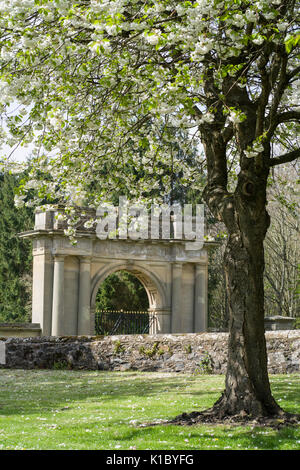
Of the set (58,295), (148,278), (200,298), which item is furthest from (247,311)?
(200,298)

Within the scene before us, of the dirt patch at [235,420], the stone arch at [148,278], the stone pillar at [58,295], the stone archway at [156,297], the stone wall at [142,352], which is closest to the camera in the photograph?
the dirt patch at [235,420]

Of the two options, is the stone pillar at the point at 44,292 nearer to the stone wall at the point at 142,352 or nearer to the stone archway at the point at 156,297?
the stone archway at the point at 156,297

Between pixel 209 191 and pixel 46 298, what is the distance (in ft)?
51.3

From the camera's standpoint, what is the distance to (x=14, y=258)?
36.7m

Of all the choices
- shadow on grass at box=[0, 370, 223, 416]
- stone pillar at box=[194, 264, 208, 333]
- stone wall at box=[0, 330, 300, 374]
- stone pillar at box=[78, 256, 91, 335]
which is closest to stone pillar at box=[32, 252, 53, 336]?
stone pillar at box=[78, 256, 91, 335]

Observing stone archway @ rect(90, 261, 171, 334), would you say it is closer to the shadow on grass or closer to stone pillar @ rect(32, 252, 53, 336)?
stone pillar @ rect(32, 252, 53, 336)

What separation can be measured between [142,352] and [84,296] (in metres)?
8.83

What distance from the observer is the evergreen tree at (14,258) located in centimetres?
3500

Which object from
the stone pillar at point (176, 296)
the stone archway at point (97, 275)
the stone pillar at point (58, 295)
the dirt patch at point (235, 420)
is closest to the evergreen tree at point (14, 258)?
the stone archway at point (97, 275)

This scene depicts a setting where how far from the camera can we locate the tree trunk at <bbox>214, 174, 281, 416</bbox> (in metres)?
8.27

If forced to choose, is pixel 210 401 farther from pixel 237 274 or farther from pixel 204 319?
pixel 204 319

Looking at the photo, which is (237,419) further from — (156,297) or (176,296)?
(156,297)

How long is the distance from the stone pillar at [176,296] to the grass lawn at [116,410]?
33.9 feet
